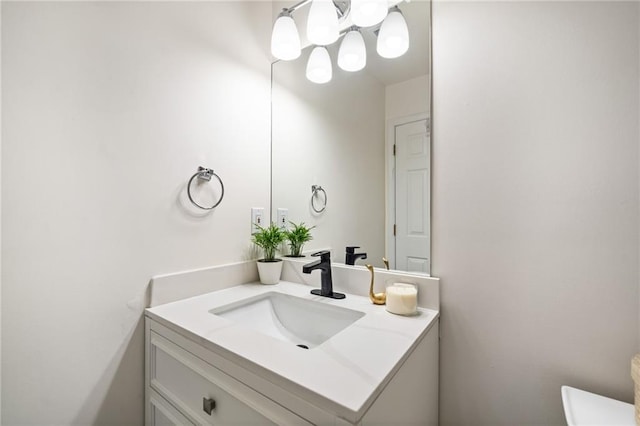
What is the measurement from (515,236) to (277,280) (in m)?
0.95

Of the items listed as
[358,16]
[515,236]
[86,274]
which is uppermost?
[358,16]

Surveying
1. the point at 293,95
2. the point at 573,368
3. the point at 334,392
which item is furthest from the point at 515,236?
the point at 293,95

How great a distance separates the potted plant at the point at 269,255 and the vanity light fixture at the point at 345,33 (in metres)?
0.79

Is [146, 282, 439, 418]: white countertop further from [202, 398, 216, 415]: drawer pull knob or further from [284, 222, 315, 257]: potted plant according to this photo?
[284, 222, 315, 257]: potted plant

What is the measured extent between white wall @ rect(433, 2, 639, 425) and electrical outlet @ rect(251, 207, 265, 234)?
814 millimetres

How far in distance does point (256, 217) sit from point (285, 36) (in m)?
0.83

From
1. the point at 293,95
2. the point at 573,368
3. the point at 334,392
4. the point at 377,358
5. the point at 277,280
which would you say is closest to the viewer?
the point at 334,392

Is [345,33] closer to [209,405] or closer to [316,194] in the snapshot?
[316,194]

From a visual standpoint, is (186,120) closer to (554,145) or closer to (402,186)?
(402,186)

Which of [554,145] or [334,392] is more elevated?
[554,145]

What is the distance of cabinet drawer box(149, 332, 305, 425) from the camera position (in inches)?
23.5

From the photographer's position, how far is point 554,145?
2.50ft

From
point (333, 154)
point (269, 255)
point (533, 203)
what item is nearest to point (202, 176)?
point (269, 255)

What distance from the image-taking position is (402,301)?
0.87 metres
